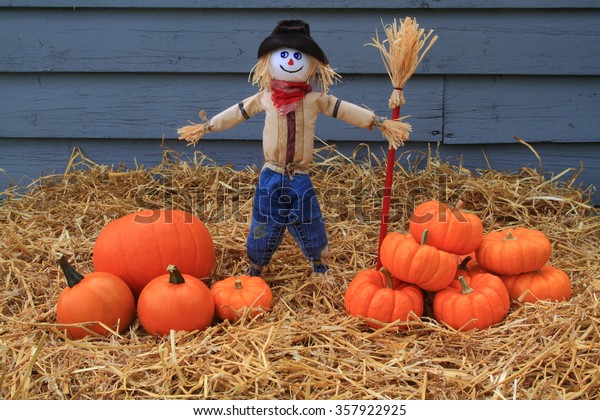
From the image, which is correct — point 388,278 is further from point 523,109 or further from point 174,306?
point 523,109

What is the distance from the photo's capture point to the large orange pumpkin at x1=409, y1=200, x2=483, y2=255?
7.55ft

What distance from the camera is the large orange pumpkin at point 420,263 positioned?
87.8 inches

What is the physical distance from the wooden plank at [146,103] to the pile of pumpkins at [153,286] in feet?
3.80

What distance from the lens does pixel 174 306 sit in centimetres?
220

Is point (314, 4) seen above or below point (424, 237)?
above

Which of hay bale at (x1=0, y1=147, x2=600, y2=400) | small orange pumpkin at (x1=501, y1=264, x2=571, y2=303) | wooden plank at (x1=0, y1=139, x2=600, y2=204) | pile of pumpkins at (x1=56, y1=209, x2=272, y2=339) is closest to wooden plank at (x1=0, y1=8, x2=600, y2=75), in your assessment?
wooden plank at (x1=0, y1=139, x2=600, y2=204)

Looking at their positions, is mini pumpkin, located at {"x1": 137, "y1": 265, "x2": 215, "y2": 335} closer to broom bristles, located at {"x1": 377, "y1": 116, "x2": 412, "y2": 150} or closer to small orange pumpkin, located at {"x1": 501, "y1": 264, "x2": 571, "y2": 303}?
broom bristles, located at {"x1": 377, "y1": 116, "x2": 412, "y2": 150}

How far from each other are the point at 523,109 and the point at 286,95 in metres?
1.70

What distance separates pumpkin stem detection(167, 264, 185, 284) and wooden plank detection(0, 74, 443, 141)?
5.01 feet

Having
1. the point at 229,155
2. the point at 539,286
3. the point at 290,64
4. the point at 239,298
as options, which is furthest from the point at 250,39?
the point at 539,286

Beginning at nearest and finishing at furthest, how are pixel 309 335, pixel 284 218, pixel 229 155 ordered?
pixel 309 335, pixel 284 218, pixel 229 155

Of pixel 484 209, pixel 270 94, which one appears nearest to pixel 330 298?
pixel 270 94

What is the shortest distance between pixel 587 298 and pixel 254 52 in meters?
2.11

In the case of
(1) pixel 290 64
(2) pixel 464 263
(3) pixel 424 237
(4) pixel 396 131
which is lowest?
(2) pixel 464 263
